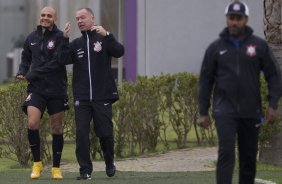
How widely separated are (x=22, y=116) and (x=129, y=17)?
10.1m

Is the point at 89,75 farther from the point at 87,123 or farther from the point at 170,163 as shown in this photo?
the point at 170,163

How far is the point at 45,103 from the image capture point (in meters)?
10.8

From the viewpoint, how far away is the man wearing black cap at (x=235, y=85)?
8.06m

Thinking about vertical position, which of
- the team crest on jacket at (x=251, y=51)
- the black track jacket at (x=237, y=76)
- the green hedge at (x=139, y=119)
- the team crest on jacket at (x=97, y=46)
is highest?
the team crest on jacket at (x=97, y=46)

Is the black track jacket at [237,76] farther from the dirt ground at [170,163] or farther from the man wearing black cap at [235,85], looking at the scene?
the dirt ground at [170,163]

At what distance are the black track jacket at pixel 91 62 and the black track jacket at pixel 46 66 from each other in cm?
21

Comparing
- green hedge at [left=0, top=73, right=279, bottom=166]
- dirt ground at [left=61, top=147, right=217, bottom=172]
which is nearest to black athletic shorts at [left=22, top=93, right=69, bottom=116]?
dirt ground at [left=61, top=147, right=217, bottom=172]

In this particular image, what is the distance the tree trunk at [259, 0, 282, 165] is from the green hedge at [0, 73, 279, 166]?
2.43 meters

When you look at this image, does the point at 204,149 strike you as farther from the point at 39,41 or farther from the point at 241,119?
the point at 241,119

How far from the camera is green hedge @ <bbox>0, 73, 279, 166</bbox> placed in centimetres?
1308

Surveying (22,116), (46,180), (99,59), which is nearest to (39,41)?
(99,59)

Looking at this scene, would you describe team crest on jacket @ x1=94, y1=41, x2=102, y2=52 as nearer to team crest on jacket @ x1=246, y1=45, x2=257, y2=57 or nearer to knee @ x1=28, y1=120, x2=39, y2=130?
knee @ x1=28, y1=120, x2=39, y2=130

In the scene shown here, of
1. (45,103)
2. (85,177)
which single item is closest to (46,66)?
(45,103)

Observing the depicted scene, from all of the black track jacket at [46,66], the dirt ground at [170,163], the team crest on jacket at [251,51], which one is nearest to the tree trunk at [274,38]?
the dirt ground at [170,163]
